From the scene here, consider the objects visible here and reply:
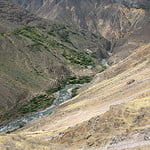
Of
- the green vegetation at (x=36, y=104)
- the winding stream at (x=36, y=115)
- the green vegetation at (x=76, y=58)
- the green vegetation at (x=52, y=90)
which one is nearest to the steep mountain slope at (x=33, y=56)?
the green vegetation at (x=76, y=58)

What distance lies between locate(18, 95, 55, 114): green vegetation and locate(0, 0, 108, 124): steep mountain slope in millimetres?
1921

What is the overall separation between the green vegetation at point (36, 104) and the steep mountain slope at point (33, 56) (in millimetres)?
1921

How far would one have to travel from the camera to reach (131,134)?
20.7 meters

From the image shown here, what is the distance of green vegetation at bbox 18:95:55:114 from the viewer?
65188mm

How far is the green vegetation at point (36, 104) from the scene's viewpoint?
65188 mm

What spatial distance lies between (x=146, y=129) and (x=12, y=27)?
122673 millimetres

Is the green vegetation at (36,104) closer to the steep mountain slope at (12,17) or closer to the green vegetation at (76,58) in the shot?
the green vegetation at (76,58)

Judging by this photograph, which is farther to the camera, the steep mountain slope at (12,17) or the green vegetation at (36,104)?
the steep mountain slope at (12,17)

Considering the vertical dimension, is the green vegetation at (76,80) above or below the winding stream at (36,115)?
below

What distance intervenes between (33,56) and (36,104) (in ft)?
118

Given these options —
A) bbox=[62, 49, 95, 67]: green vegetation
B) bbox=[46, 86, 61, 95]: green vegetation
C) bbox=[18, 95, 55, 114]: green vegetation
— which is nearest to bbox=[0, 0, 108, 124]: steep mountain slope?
bbox=[62, 49, 95, 67]: green vegetation

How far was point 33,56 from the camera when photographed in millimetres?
99875

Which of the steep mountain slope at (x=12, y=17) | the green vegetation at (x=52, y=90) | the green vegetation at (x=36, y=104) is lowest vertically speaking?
the green vegetation at (x=52, y=90)

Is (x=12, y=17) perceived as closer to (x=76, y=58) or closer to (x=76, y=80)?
(x=76, y=58)
